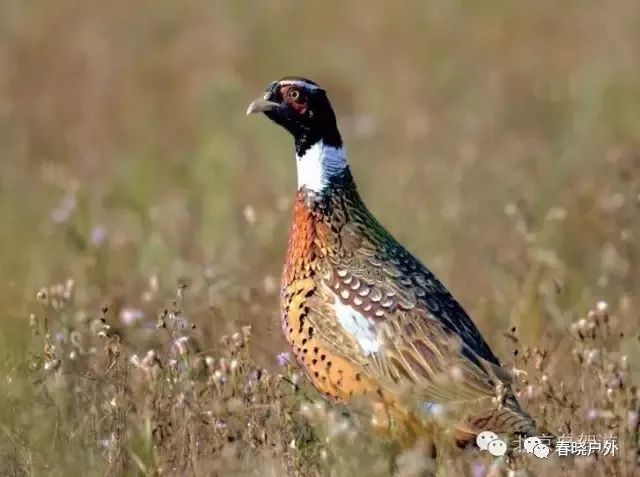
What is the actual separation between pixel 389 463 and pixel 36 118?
7.52m

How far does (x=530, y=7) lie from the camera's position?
43.4 feet

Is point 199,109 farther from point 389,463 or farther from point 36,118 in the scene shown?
point 389,463

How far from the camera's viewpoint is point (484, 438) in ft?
16.1

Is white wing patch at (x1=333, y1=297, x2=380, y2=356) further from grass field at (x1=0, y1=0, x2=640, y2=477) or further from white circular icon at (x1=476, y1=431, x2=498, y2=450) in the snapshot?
white circular icon at (x1=476, y1=431, x2=498, y2=450)

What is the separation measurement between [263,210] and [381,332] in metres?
4.34

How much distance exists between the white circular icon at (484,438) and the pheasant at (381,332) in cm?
2

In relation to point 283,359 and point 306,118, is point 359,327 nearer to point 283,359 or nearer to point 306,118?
point 283,359

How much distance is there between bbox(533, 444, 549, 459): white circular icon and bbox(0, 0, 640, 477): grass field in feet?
0.14

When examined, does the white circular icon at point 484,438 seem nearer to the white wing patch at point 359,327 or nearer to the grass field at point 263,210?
the grass field at point 263,210

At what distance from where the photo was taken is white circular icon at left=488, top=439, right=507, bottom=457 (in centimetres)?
480

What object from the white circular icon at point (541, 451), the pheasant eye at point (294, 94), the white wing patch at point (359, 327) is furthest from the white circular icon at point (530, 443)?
the pheasant eye at point (294, 94)

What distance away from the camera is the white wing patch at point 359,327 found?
514 cm

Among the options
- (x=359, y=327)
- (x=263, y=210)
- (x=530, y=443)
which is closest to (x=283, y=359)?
(x=359, y=327)

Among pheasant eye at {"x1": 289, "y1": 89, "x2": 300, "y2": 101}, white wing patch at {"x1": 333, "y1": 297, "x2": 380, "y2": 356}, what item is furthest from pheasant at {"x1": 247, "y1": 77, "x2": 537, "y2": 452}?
pheasant eye at {"x1": 289, "y1": 89, "x2": 300, "y2": 101}
